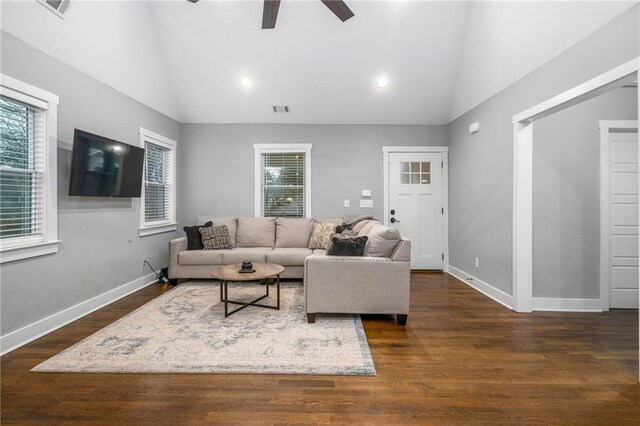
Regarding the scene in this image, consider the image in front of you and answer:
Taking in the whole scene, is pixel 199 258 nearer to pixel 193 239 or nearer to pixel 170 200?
pixel 193 239

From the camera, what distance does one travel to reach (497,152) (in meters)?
3.64

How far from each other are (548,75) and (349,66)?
2.51 metres

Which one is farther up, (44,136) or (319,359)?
(44,136)

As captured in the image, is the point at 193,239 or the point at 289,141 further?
the point at 289,141

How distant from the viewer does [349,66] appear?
433 cm

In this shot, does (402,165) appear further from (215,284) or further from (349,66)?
(215,284)

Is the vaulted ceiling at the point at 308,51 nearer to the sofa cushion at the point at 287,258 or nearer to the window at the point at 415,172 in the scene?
the window at the point at 415,172

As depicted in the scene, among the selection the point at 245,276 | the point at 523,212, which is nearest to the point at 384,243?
the point at 245,276

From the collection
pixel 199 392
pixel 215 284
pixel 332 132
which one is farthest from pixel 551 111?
pixel 215 284

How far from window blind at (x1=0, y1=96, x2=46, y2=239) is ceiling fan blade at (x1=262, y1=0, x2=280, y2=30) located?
2.38 metres

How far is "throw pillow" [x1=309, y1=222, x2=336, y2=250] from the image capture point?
4.51 metres

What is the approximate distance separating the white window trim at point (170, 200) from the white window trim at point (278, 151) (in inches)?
53.9

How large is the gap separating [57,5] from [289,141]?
3238 millimetres

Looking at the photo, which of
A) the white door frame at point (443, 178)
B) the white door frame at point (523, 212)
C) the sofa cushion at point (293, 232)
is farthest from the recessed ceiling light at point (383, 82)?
the sofa cushion at point (293, 232)
